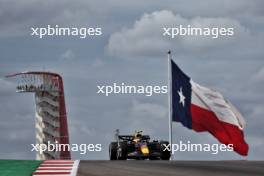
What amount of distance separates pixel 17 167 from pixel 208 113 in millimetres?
10198

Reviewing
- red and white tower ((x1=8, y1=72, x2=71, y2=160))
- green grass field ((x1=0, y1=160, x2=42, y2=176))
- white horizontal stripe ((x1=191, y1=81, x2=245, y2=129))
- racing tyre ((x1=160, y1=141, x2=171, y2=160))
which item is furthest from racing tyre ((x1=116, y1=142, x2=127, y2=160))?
red and white tower ((x1=8, y1=72, x2=71, y2=160))

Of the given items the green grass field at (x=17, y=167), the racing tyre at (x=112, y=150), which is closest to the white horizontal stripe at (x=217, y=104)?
the racing tyre at (x=112, y=150)

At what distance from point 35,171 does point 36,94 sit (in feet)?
408

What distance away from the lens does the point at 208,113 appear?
30.9 meters

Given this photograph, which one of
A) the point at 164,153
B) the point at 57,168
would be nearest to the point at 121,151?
the point at 164,153

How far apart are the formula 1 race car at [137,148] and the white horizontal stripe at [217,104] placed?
15.2 feet

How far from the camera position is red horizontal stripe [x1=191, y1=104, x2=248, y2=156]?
29.7 m

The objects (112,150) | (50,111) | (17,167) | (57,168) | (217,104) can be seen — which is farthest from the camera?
(50,111)

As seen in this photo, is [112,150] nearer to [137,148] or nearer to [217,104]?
[137,148]

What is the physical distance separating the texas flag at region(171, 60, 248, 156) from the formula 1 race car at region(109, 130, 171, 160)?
12.5 ft

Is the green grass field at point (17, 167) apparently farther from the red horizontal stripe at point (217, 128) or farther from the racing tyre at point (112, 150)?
the racing tyre at point (112, 150)

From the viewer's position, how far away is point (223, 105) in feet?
99.7

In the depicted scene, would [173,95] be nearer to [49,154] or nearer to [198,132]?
[198,132]

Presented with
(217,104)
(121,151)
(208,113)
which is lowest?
(121,151)
